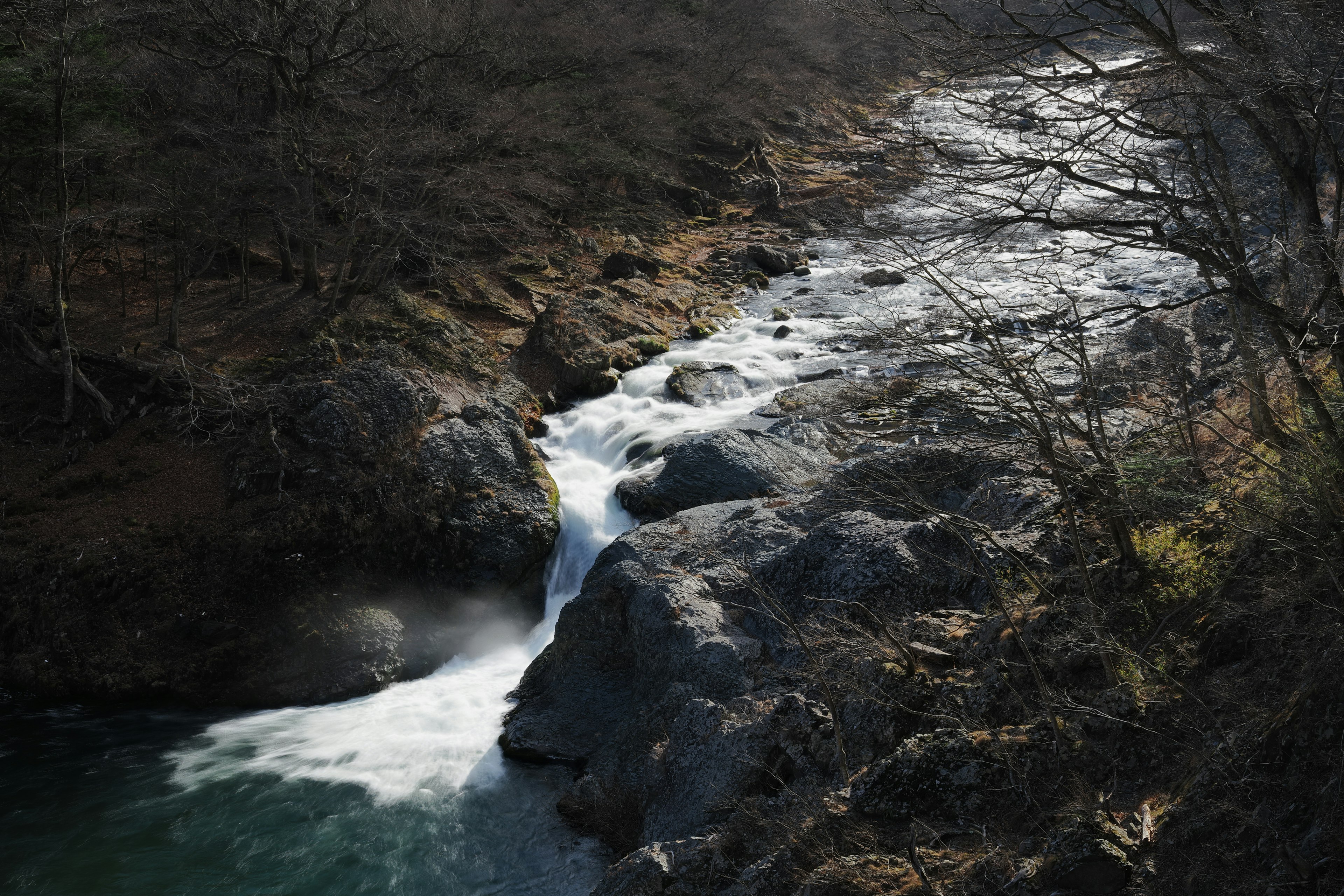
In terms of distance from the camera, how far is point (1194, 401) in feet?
29.9

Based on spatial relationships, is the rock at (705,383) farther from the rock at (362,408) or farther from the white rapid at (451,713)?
the rock at (362,408)

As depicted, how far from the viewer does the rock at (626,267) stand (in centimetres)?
2239

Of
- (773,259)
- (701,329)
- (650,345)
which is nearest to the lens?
(650,345)

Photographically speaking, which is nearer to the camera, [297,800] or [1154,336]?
[297,800]

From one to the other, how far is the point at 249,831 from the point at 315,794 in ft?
2.35

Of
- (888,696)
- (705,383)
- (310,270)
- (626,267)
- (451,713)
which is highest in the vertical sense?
(626,267)

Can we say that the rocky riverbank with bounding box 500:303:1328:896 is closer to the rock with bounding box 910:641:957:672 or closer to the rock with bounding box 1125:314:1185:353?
the rock with bounding box 910:641:957:672

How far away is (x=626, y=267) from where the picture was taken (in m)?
22.4

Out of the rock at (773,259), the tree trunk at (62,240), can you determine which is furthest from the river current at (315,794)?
the rock at (773,259)

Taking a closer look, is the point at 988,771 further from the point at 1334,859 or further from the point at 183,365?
the point at 183,365

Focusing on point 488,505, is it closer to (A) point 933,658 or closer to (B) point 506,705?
(B) point 506,705

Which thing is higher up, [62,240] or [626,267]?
[626,267]

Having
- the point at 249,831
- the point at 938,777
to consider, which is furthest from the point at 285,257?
the point at 938,777

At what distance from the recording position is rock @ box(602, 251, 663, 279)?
22.4 metres
